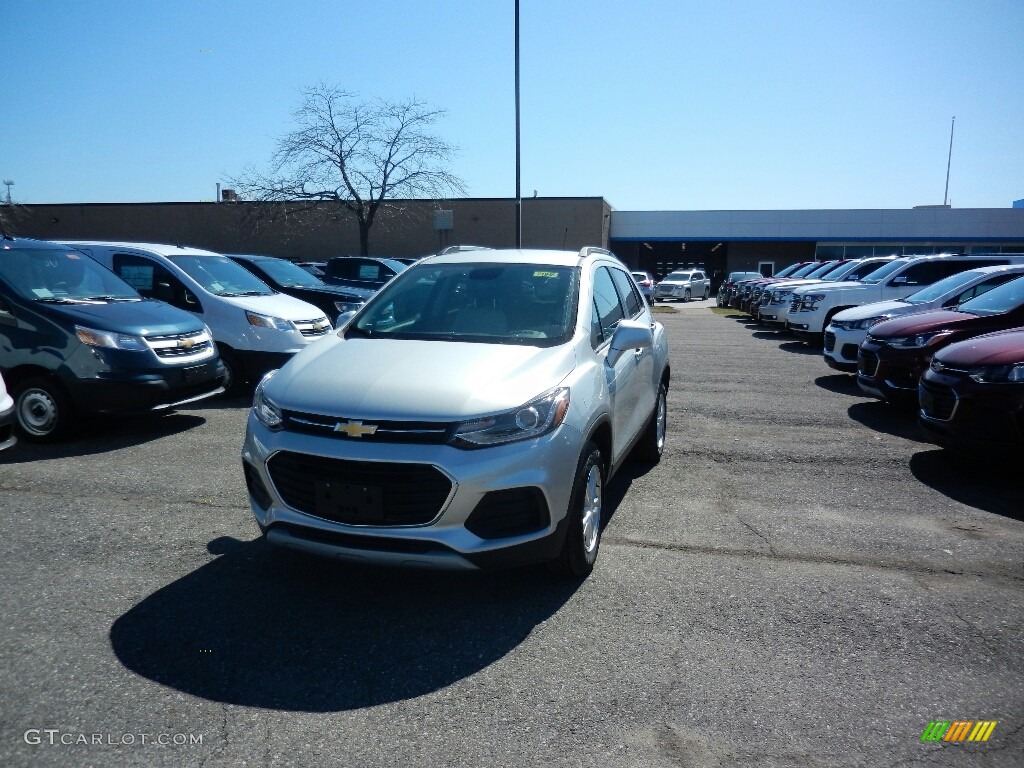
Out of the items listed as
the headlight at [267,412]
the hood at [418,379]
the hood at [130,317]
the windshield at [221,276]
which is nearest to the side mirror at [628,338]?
the hood at [418,379]

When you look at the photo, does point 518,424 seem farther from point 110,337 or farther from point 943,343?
point 943,343

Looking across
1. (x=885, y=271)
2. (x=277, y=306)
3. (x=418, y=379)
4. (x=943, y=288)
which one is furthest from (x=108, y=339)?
(x=885, y=271)

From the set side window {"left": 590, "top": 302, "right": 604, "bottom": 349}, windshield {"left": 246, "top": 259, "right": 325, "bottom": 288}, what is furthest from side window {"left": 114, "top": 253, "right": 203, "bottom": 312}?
side window {"left": 590, "top": 302, "right": 604, "bottom": 349}

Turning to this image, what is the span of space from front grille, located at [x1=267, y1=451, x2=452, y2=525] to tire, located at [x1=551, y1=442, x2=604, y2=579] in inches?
29.8

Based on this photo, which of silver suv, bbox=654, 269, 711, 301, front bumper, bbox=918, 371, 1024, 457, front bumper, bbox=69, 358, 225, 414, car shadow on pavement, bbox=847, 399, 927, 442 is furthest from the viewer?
silver suv, bbox=654, 269, 711, 301

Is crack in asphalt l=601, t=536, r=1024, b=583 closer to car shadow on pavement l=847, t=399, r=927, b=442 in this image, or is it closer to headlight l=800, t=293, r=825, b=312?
car shadow on pavement l=847, t=399, r=927, b=442

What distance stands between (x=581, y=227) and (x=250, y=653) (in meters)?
40.7

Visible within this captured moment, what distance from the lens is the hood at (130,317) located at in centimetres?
702

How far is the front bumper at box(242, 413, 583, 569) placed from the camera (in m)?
3.43

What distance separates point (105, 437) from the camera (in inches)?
290

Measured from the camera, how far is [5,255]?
23.9ft

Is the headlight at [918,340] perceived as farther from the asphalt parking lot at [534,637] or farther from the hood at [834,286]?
the hood at [834,286]

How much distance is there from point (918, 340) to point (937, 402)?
2303mm

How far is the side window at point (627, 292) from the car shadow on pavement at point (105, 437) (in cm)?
470
